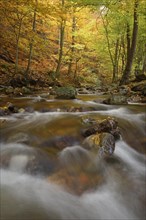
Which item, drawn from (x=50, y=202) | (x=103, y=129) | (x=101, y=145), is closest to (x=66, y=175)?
(x=50, y=202)

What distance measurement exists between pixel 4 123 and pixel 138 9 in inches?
338

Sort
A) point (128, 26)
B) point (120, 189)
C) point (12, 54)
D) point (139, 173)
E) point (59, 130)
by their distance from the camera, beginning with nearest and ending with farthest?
point (120, 189) → point (139, 173) → point (59, 130) → point (128, 26) → point (12, 54)

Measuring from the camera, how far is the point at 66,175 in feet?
12.8

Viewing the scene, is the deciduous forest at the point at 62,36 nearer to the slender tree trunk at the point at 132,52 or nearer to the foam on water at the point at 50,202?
the slender tree trunk at the point at 132,52

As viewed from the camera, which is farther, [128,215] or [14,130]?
[14,130]

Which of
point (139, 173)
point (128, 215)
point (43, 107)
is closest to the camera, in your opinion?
point (128, 215)

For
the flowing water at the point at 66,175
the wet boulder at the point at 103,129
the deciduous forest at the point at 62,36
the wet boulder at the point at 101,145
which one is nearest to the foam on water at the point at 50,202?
the flowing water at the point at 66,175

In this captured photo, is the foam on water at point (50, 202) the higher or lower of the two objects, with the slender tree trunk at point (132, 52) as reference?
lower

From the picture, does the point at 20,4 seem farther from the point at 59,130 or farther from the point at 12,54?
the point at 59,130

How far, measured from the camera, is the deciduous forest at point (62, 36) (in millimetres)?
11516

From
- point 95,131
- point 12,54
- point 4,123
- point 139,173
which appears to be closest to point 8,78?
point 12,54

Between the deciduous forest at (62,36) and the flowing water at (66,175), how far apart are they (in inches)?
287

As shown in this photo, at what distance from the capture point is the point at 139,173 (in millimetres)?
4270

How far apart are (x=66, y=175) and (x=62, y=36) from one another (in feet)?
41.7
